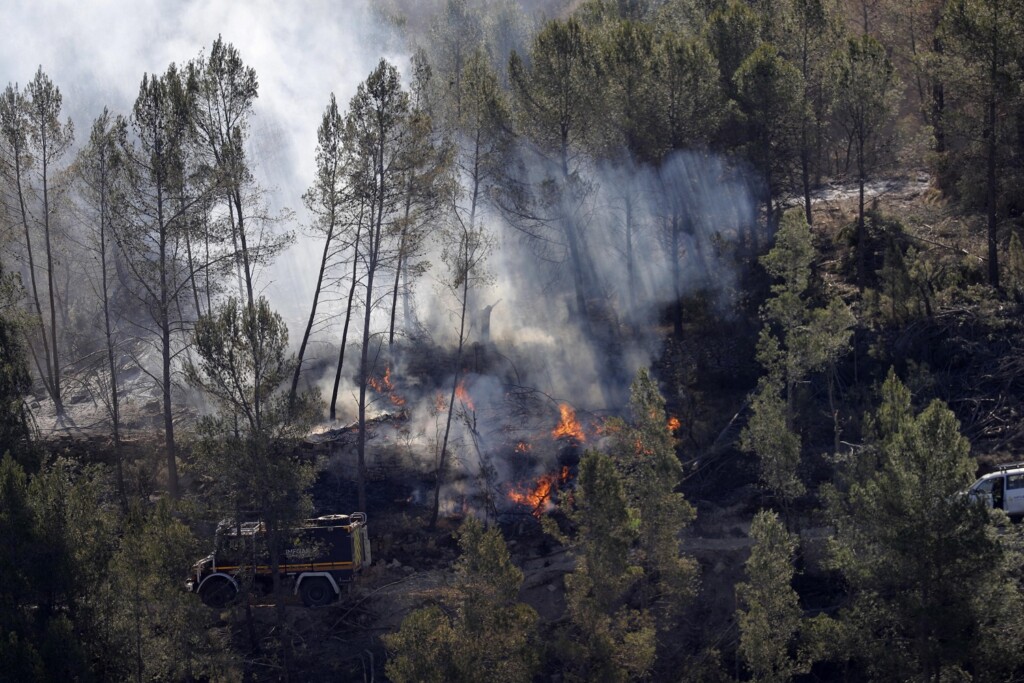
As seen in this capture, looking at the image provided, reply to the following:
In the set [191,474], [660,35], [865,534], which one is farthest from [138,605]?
[660,35]

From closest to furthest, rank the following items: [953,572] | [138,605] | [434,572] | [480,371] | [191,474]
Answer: [953,572], [138,605], [434,572], [191,474], [480,371]

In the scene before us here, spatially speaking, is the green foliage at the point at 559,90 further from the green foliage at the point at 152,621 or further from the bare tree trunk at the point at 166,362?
the green foliage at the point at 152,621

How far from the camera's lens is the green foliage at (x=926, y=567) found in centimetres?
1806

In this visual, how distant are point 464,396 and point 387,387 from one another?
10.3 ft

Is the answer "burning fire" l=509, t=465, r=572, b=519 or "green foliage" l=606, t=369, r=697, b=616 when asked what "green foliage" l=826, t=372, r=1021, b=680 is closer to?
"green foliage" l=606, t=369, r=697, b=616

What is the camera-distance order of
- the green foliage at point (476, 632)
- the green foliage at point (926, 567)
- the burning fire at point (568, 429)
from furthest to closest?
the burning fire at point (568, 429) < the green foliage at point (476, 632) < the green foliage at point (926, 567)

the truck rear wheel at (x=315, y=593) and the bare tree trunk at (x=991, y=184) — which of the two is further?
the bare tree trunk at (x=991, y=184)

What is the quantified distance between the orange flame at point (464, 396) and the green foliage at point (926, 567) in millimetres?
14755

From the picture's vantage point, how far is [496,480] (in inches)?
1134

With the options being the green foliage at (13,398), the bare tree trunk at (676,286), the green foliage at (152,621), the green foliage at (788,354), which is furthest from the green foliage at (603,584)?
the green foliage at (13,398)

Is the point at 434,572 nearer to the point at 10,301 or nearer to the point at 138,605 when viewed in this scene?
the point at 138,605

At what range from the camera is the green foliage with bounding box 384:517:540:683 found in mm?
19484

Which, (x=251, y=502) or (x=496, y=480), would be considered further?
(x=496, y=480)

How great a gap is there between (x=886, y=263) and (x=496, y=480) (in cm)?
1302
